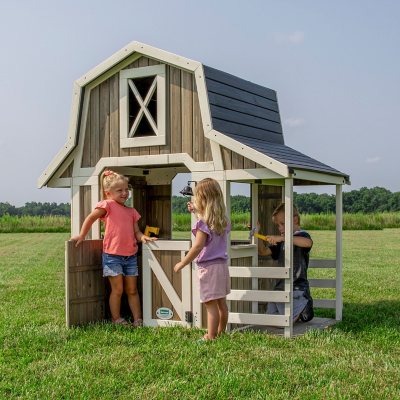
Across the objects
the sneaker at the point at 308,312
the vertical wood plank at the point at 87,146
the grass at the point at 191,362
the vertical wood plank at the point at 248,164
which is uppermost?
the vertical wood plank at the point at 87,146

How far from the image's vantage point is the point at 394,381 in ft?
19.9

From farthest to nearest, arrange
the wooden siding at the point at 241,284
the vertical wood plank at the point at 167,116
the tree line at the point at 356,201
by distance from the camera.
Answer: the tree line at the point at 356,201
the wooden siding at the point at 241,284
the vertical wood plank at the point at 167,116

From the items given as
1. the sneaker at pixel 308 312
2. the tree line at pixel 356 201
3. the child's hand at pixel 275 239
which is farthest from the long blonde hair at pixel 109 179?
the tree line at pixel 356 201

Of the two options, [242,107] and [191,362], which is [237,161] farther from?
[191,362]

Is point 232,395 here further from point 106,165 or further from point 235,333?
point 106,165

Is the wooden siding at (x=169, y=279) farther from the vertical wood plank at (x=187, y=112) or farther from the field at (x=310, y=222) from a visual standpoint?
the field at (x=310, y=222)

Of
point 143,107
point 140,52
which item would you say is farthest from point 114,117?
point 140,52

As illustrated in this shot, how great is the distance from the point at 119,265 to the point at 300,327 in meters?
2.42

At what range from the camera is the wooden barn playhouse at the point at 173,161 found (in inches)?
320

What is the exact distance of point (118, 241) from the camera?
8453mm

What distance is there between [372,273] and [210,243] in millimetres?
9427

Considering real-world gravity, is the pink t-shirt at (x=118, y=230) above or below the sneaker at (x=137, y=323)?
above

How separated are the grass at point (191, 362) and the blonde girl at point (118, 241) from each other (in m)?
0.50

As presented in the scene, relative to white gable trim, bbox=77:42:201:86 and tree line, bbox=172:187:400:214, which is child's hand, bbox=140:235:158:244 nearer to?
white gable trim, bbox=77:42:201:86
